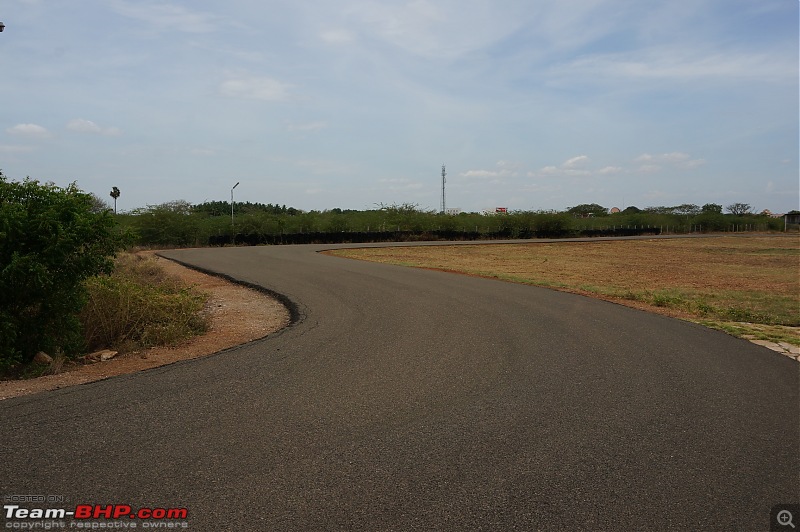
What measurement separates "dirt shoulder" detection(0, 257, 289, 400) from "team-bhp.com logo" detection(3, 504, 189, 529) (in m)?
2.78

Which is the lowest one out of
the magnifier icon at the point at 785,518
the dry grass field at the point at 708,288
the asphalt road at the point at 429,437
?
the dry grass field at the point at 708,288

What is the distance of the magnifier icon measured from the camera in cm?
354

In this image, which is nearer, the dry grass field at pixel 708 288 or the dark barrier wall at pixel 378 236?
the dry grass field at pixel 708 288

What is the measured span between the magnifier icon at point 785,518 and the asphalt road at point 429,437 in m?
0.11

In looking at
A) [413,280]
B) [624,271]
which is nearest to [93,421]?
[413,280]

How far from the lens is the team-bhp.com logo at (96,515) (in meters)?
3.31

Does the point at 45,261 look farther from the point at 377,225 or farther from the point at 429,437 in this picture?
the point at 377,225

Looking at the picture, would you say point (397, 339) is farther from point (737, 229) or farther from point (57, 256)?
point (737, 229)

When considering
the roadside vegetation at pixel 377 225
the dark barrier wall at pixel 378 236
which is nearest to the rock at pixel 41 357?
the roadside vegetation at pixel 377 225

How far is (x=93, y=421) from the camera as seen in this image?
4.95 meters

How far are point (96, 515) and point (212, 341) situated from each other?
5.86 metres

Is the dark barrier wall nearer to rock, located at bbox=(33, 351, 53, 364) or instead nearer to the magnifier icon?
rock, located at bbox=(33, 351, 53, 364)

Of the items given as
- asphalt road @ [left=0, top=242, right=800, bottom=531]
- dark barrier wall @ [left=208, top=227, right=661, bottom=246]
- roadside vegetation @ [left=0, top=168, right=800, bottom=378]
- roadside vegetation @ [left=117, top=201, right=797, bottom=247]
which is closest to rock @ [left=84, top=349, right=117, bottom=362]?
roadside vegetation @ [left=0, top=168, right=800, bottom=378]

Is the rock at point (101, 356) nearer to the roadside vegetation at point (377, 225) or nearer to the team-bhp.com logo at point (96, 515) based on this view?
the team-bhp.com logo at point (96, 515)
